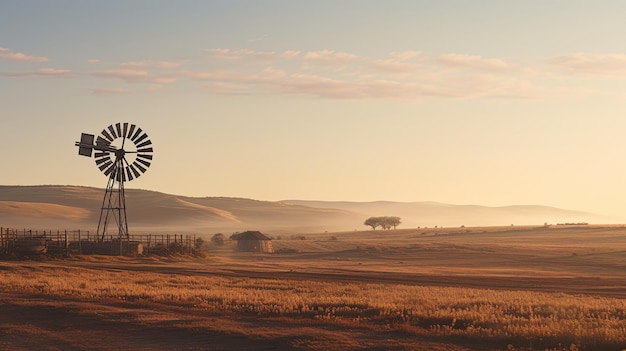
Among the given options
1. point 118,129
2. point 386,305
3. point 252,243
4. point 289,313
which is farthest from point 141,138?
point 289,313

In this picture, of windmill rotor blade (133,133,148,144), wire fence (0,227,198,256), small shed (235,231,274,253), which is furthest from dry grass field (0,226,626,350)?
small shed (235,231,274,253)

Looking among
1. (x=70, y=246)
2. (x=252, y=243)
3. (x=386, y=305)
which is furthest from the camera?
(x=252, y=243)

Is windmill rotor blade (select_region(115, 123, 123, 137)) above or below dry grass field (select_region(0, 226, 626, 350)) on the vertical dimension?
above

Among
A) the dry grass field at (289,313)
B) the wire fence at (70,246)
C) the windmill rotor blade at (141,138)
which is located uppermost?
the windmill rotor blade at (141,138)

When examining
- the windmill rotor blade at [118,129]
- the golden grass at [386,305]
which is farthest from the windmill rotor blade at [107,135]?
the golden grass at [386,305]

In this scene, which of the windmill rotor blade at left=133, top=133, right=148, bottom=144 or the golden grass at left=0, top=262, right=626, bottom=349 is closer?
the golden grass at left=0, top=262, right=626, bottom=349

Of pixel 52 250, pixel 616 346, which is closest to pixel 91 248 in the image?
pixel 52 250

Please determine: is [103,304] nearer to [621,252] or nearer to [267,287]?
[267,287]

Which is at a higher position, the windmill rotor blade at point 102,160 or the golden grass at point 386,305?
the windmill rotor blade at point 102,160

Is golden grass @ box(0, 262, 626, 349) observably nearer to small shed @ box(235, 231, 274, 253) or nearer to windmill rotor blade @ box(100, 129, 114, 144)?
windmill rotor blade @ box(100, 129, 114, 144)

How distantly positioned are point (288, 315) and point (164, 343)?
662 centimetres

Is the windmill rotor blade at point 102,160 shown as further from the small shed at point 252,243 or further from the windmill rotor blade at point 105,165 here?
the small shed at point 252,243

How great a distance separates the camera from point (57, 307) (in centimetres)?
2900

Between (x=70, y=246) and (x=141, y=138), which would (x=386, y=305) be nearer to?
(x=70, y=246)
